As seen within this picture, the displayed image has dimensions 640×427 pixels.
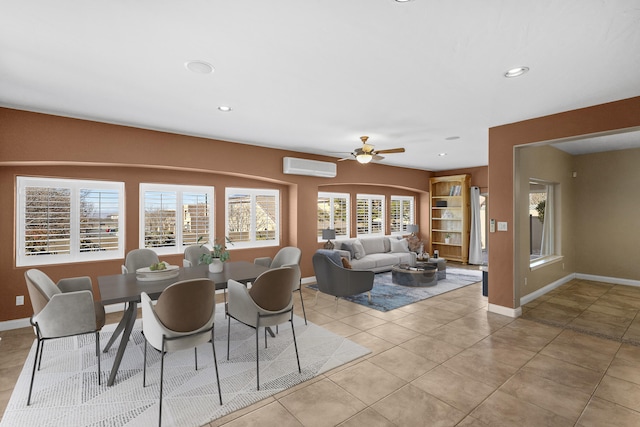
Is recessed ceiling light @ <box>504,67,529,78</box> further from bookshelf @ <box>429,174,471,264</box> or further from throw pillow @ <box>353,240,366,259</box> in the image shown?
bookshelf @ <box>429,174,471,264</box>

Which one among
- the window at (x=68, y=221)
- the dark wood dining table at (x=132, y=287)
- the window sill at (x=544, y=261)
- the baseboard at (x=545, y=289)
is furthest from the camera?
the window sill at (x=544, y=261)

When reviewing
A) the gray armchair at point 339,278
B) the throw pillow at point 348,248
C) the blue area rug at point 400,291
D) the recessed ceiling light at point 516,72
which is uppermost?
the recessed ceiling light at point 516,72

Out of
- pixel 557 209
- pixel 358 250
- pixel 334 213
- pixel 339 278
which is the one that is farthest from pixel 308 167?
pixel 557 209

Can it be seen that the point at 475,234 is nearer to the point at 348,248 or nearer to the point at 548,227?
the point at 548,227

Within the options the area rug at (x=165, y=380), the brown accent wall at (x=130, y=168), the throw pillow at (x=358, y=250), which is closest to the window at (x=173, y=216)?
the brown accent wall at (x=130, y=168)

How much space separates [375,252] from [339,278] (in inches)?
135

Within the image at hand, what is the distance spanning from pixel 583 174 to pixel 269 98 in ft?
22.6

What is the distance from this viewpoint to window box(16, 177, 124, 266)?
416 cm

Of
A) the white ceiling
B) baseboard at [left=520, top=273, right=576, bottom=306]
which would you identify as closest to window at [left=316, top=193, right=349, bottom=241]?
the white ceiling

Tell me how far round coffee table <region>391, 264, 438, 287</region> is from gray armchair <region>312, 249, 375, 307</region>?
1.42 meters

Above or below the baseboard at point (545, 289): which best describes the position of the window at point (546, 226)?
above

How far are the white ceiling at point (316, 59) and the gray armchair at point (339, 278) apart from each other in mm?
2108

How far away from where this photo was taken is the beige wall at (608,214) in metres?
6.06

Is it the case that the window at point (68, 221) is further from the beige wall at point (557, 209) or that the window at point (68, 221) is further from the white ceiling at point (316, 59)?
the beige wall at point (557, 209)
